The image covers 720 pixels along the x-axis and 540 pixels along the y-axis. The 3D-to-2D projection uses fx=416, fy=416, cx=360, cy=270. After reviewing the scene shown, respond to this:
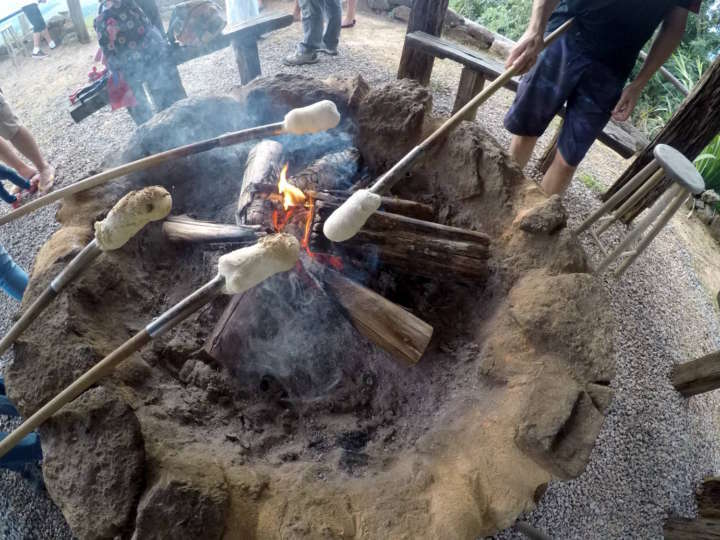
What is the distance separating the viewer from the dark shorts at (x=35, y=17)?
573 centimetres

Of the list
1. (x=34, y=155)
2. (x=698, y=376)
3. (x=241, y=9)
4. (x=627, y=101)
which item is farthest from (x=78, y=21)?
(x=698, y=376)

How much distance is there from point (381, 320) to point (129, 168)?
4.77 feet

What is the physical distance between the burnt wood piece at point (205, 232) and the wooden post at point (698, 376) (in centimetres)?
300

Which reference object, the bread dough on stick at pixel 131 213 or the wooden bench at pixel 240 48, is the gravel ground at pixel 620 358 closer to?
the wooden bench at pixel 240 48

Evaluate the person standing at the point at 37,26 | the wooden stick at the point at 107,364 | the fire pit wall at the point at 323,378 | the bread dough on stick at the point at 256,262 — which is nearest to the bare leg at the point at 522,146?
the fire pit wall at the point at 323,378

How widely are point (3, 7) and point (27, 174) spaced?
2.89 metres

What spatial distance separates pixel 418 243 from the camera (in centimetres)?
219

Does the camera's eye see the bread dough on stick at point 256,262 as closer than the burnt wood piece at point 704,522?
Yes

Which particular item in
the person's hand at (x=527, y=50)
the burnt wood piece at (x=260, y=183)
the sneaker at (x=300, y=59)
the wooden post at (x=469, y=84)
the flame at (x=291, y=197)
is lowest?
the sneaker at (x=300, y=59)

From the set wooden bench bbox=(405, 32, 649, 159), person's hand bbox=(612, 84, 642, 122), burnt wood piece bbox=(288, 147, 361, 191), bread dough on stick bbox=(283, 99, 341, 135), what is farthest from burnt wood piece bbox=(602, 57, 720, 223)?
bread dough on stick bbox=(283, 99, 341, 135)

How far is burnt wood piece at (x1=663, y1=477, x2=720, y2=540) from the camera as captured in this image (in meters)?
2.26

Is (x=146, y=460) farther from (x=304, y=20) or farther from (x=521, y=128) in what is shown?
(x=304, y=20)

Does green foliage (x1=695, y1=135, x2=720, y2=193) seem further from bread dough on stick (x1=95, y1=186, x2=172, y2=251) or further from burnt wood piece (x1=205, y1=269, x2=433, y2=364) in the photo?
bread dough on stick (x1=95, y1=186, x2=172, y2=251)

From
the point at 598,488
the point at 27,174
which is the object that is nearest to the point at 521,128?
the point at 598,488
